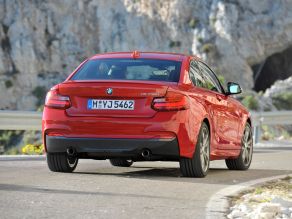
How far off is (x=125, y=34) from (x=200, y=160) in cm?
7270

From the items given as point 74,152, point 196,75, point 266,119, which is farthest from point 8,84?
point 74,152

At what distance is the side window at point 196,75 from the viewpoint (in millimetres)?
11422

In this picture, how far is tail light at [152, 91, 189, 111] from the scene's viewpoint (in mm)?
10359

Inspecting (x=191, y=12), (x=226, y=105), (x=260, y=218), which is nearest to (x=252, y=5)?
(x=191, y=12)

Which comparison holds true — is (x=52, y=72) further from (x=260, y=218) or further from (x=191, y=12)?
(x=260, y=218)

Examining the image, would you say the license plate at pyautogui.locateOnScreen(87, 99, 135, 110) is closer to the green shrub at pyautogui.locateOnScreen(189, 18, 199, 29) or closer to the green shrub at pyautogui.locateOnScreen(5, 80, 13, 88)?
the green shrub at pyautogui.locateOnScreen(189, 18, 199, 29)

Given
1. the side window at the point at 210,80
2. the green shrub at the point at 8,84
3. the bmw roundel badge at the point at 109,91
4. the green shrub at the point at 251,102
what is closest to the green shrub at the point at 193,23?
the green shrub at the point at 251,102

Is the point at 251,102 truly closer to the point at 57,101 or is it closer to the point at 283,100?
the point at 283,100

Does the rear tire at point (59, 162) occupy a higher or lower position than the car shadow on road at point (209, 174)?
higher

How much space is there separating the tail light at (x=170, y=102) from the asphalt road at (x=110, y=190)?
842 millimetres

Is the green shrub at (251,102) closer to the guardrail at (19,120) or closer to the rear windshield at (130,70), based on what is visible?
the guardrail at (19,120)

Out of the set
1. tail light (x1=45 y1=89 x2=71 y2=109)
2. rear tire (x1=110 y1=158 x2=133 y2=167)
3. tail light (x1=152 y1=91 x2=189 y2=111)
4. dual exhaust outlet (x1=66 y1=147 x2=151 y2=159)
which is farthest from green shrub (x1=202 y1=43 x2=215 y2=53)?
tail light (x1=152 y1=91 x2=189 y2=111)

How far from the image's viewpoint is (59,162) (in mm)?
11266

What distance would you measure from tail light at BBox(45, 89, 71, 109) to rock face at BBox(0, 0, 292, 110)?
67.0m
